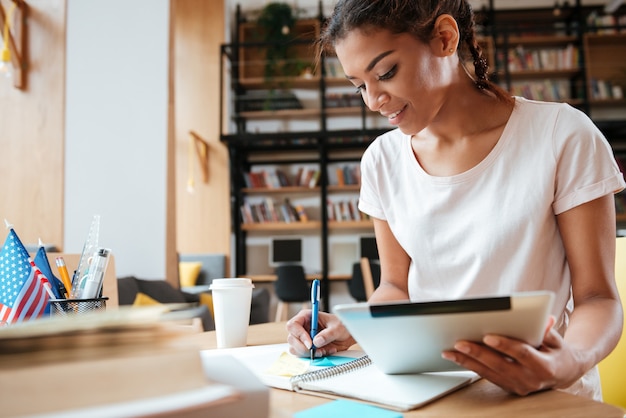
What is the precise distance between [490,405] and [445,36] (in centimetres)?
68

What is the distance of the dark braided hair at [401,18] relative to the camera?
3.02ft

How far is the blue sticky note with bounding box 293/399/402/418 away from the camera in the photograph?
1.63 ft

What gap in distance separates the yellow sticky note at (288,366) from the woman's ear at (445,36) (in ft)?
1.97

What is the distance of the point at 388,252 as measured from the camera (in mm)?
1177

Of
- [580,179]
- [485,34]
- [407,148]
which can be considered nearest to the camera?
[580,179]

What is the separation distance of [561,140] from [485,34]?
6.11 m

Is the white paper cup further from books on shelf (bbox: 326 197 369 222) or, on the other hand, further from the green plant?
the green plant

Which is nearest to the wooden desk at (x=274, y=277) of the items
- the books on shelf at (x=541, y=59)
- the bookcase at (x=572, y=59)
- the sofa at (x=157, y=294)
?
the sofa at (x=157, y=294)

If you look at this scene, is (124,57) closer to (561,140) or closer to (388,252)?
(388,252)

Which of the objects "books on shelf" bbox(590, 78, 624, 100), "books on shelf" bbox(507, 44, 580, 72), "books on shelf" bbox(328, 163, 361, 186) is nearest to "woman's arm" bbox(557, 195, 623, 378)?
"books on shelf" bbox(328, 163, 361, 186)

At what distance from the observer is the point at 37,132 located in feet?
10.5

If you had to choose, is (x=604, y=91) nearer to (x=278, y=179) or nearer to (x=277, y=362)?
(x=278, y=179)

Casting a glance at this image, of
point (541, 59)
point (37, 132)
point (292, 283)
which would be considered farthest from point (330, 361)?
point (541, 59)

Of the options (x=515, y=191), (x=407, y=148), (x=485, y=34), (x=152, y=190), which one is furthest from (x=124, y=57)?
(x=485, y=34)
